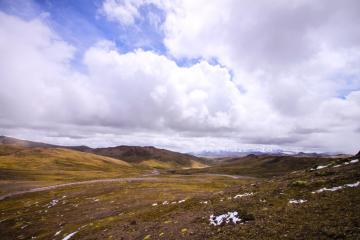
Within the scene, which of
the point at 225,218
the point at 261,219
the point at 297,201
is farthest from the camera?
the point at 225,218

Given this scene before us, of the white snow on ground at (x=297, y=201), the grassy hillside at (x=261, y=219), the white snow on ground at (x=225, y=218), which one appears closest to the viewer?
the grassy hillside at (x=261, y=219)

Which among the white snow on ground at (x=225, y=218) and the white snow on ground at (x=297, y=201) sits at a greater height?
the white snow on ground at (x=297, y=201)

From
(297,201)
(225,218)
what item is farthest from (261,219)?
(297,201)

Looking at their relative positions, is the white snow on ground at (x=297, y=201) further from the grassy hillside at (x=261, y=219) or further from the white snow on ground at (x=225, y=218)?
the white snow on ground at (x=225, y=218)

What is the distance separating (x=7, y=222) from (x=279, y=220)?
177ft

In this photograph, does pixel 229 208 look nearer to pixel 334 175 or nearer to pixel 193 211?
pixel 193 211

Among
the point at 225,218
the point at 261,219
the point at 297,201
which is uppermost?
the point at 297,201

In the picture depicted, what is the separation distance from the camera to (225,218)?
2522 cm

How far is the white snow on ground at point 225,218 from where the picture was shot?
24.3m

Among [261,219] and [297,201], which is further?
[297,201]

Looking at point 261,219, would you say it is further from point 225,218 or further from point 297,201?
point 297,201

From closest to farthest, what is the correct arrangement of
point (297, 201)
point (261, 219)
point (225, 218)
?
point (261, 219), point (297, 201), point (225, 218)

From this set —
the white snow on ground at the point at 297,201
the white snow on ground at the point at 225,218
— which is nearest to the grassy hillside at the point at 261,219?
the white snow on ground at the point at 297,201

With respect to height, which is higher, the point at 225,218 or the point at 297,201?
the point at 297,201
